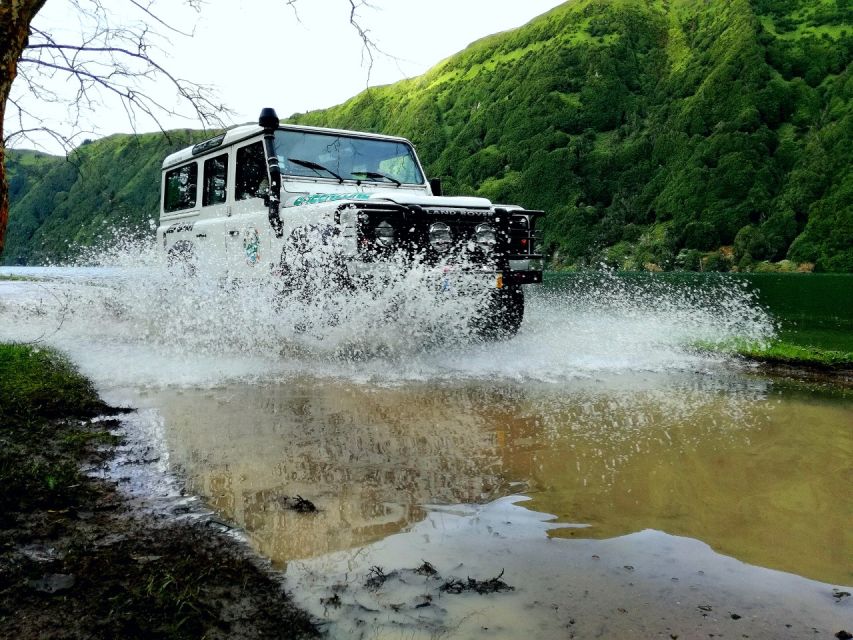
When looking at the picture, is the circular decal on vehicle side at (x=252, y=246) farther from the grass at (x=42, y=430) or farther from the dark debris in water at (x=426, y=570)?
the dark debris in water at (x=426, y=570)

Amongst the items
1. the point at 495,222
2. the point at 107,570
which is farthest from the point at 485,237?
the point at 107,570

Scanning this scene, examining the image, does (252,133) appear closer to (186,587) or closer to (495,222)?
(495,222)

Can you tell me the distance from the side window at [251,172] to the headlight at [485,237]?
2533 mm

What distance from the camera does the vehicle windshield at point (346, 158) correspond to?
7820mm

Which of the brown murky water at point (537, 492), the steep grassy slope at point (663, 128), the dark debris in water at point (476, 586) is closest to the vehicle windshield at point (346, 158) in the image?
the brown murky water at point (537, 492)

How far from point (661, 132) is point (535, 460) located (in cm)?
13466

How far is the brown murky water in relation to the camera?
2.36 meters

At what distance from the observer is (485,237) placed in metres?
7.48

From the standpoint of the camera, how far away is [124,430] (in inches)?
172

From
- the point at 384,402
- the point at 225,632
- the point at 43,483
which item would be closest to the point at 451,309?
the point at 384,402

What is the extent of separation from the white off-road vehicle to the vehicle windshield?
1 centimetres

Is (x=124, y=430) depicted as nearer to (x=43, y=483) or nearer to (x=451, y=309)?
(x=43, y=483)

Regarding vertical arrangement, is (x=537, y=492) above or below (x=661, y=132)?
below

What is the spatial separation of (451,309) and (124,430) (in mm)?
3691
